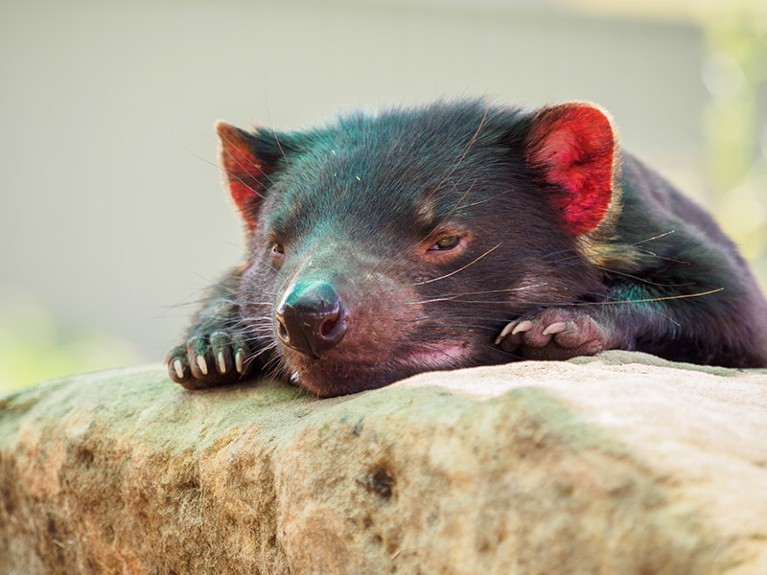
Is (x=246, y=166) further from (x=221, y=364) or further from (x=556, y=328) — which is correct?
(x=556, y=328)

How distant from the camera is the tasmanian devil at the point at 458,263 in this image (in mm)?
2816

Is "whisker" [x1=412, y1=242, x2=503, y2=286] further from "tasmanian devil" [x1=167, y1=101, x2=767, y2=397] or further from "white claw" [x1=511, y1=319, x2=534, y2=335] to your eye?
"white claw" [x1=511, y1=319, x2=534, y2=335]

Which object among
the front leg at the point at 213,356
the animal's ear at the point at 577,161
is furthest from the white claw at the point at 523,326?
the front leg at the point at 213,356

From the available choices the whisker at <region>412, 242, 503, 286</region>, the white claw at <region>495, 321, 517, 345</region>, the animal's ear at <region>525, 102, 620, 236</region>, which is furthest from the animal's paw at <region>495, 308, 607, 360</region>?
the animal's ear at <region>525, 102, 620, 236</region>

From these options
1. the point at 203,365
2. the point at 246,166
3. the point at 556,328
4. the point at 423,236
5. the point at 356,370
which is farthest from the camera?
the point at 246,166

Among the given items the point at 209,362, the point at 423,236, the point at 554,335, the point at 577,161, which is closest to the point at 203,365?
the point at 209,362

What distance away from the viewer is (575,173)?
3338mm

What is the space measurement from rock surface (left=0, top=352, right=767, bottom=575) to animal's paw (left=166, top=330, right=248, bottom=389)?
2.5 inches

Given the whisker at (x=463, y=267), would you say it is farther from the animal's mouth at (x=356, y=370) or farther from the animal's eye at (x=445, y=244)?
the animal's mouth at (x=356, y=370)

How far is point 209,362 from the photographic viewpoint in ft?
10.8

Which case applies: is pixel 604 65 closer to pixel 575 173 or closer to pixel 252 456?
pixel 575 173

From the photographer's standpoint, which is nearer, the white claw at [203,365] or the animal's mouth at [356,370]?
the animal's mouth at [356,370]

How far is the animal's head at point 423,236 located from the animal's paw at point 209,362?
10cm

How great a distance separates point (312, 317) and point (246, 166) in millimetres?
1526
